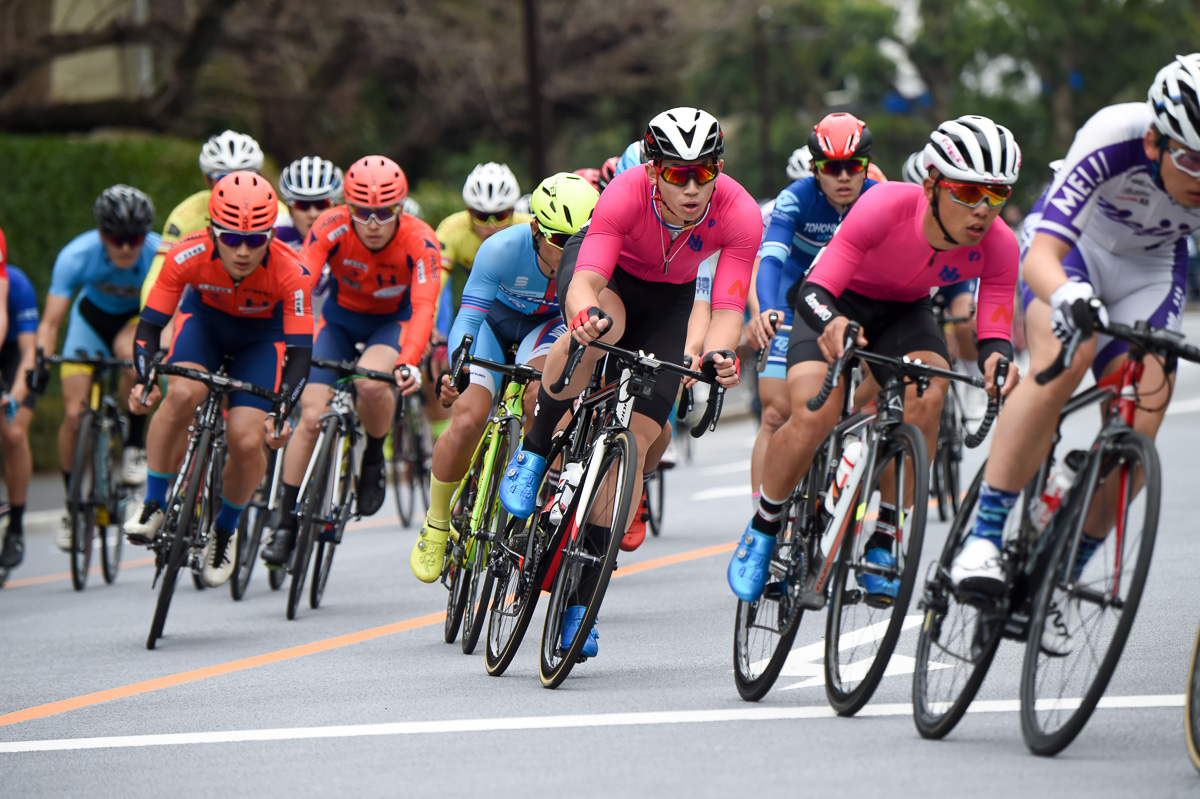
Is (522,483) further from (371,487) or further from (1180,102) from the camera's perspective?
(1180,102)

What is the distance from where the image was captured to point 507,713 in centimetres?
586

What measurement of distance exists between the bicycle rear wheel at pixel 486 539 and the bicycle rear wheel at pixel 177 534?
4.75 ft

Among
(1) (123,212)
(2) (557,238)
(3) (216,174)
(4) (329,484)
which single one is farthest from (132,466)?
(2) (557,238)

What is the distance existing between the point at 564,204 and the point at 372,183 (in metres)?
2.09

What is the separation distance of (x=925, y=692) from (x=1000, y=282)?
203 cm

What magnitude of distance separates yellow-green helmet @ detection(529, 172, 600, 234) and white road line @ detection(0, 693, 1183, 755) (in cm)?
254

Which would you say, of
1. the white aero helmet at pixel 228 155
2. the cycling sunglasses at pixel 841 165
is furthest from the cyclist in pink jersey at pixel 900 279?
the white aero helmet at pixel 228 155

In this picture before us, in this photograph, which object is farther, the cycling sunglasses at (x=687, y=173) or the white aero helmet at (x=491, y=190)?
the white aero helmet at (x=491, y=190)

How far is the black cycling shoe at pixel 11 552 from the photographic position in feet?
35.3

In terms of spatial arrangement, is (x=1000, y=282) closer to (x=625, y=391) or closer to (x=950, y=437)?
(x=625, y=391)

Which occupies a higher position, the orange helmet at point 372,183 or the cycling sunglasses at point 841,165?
the cycling sunglasses at point 841,165

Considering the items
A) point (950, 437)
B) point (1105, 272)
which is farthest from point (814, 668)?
point (950, 437)

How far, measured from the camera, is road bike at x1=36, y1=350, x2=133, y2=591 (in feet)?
34.4

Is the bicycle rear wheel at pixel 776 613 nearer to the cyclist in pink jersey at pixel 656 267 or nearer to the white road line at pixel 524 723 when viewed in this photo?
the white road line at pixel 524 723
